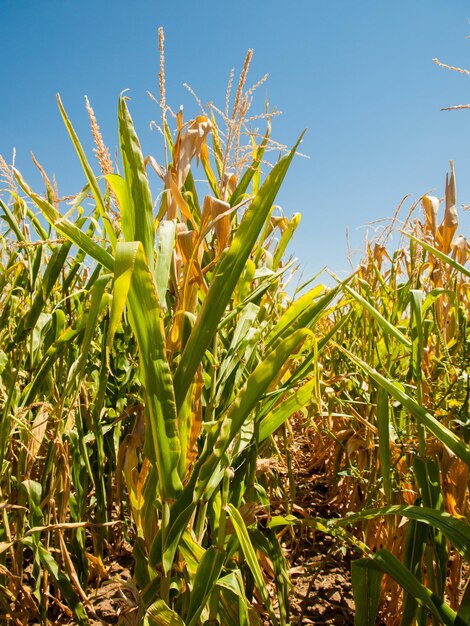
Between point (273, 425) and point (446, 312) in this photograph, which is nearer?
point (273, 425)

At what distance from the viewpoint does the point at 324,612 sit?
1217mm

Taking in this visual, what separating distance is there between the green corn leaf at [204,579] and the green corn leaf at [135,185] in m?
0.42

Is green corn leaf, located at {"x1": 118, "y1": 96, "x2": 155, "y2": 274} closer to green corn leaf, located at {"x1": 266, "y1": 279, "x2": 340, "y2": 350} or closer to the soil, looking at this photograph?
green corn leaf, located at {"x1": 266, "y1": 279, "x2": 340, "y2": 350}

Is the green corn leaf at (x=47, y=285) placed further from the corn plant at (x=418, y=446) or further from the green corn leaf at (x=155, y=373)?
the corn plant at (x=418, y=446)

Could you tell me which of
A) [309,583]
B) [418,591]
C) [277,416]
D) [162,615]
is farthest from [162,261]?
[309,583]

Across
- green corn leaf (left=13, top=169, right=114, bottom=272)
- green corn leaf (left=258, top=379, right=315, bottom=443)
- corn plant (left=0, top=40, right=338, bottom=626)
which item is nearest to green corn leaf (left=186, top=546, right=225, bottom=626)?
corn plant (left=0, top=40, right=338, bottom=626)

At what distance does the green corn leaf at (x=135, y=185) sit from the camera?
59 cm

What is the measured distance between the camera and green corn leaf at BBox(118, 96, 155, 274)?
0.59 meters

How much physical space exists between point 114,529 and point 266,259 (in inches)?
40.7

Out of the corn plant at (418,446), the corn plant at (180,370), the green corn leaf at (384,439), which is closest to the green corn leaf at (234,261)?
the corn plant at (180,370)

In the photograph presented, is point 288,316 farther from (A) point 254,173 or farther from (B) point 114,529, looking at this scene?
(B) point 114,529

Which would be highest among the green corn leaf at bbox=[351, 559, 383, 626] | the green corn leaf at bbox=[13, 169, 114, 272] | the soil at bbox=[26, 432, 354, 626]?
the green corn leaf at bbox=[13, 169, 114, 272]

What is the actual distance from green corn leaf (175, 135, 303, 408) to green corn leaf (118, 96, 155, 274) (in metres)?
0.10

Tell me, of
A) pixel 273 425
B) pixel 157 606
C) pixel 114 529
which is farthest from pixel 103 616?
pixel 273 425
